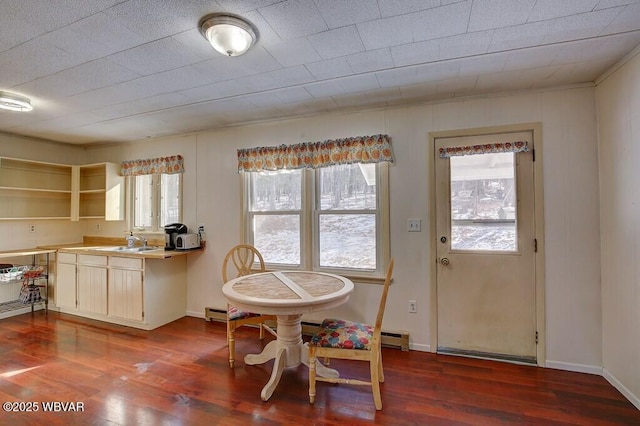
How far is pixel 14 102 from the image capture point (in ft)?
8.87

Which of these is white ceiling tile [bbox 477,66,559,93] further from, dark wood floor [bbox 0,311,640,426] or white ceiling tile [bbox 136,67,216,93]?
dark wood floor [bbox 0,311,640,426]

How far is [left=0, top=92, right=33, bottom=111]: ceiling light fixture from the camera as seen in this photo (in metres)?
2.64

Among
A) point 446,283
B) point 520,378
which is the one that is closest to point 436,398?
point 520,378

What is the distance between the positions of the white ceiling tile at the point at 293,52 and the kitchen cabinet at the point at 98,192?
3.41 m

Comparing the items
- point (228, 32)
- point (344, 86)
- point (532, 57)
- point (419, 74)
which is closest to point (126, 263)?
point (228, 32)

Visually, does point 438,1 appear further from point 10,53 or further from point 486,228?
point 10,53

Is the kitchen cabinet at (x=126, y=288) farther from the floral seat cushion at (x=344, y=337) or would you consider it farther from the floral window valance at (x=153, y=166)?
the floral seat cushion at (x=344, y=337)

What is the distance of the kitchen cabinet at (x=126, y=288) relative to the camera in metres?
3.38

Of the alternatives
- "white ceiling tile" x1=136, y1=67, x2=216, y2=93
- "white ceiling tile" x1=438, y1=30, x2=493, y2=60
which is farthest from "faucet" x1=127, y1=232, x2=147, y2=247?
"white ceiling tile" x1=438, y1=30, x2=493, y2=60

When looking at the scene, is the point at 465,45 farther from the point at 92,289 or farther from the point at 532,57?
the point at 92,289

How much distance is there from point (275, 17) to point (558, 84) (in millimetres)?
2329

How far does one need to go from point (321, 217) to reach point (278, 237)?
582 mm

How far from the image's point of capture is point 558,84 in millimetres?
2447

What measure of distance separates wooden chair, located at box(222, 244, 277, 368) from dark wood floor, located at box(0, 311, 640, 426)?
21 cm
